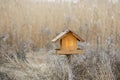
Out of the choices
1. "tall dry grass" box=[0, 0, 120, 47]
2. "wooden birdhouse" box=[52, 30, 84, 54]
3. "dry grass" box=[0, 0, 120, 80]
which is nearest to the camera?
"wooden birdhouse" box=[52, 30, 84, 54]

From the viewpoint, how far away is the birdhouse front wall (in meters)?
3.75

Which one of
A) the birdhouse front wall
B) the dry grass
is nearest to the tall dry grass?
the dry grass

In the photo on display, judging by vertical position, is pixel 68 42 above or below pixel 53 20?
below

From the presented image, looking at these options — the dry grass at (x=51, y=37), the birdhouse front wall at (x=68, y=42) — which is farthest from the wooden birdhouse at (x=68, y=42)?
the dry grass at (x=51, y=37)

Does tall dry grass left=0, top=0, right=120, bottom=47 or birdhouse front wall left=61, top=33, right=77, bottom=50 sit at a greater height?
tall dry grass left=0, top=0, right=120, bottom=47

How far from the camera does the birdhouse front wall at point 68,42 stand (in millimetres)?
3750

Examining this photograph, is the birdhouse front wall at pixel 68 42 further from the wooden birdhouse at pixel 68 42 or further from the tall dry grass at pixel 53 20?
the tall dry grass at pixel 53 20

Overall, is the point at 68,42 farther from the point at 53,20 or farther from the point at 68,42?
the point at 53,20

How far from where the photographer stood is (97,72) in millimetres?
4137

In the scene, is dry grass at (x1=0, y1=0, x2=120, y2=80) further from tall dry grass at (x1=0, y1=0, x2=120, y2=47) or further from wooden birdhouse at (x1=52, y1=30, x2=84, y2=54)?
wooden birdhouse at (x1=52, y1=30, x2=84, y2=54)

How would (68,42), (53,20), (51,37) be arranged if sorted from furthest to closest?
(53,20), (51,37), (68,42)

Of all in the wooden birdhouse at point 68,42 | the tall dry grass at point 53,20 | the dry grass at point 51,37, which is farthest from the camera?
the tall dry grass at point 53,20

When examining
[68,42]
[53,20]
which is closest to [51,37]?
[53,20]

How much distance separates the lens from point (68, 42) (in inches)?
149
